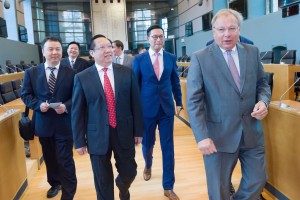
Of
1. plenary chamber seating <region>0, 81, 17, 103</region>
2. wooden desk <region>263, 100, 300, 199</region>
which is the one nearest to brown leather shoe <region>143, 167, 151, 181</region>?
wooden desk <region>263, 100, 300, 199</region>

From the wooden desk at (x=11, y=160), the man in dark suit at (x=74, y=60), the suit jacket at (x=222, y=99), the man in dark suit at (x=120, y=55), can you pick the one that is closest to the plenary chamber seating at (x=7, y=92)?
the man in dark suit at (x=74, y=60)

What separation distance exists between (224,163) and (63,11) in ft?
65.4

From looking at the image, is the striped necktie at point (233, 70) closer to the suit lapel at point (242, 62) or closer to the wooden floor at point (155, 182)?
the suit lapel at point (242, 62)

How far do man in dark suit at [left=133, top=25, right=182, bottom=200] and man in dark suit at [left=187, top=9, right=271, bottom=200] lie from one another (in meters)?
0.83

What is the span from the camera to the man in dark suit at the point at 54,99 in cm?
246

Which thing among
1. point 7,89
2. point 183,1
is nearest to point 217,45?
point 7,89

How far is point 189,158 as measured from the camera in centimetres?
375

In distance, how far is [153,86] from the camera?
2.70 meters

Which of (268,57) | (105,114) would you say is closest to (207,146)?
(105,114)

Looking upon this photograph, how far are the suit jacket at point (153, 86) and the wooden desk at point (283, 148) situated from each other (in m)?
0.87

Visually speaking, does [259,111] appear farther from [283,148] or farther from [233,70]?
[283,148]

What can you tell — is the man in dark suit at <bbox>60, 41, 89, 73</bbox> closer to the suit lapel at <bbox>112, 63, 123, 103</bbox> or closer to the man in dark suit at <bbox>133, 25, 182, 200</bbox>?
the man in dark suit at <bbox>133, 25, 182, 200</bbox>

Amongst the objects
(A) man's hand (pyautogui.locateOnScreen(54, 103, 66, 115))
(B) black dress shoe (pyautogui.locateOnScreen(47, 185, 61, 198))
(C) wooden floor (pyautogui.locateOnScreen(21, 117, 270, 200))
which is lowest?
(C) wooden floor (pyautogui.locateOnScreen(21, 117, 270, 200))

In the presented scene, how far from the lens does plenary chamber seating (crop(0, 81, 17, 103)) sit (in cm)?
414
